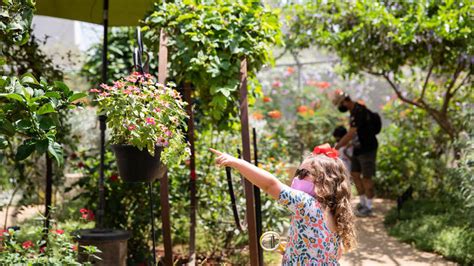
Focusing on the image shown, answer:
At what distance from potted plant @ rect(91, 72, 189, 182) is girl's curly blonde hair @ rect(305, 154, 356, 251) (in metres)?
0.61

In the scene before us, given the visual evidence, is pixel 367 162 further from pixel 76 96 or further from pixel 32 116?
pixel 32 116

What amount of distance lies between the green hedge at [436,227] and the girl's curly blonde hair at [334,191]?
272 cm

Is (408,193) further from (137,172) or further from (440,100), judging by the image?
(137,172)

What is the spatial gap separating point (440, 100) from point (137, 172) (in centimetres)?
687

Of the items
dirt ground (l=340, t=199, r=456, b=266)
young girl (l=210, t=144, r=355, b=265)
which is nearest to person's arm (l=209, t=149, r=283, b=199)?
young girl (l=210, t=144, r=355, b=265)

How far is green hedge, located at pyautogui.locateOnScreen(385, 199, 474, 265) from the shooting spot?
5307 millimetres

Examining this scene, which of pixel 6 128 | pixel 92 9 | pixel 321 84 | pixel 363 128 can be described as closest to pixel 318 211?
pixel 6 128

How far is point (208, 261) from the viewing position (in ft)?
15.4

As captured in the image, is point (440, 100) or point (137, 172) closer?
point (137, 172)

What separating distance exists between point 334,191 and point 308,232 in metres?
0.21

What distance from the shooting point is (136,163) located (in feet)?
9.54

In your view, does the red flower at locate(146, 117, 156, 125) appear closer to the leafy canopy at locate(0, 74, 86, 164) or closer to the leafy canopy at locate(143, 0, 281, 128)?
the leafy canopy at locate(0, 74, 86, 164)

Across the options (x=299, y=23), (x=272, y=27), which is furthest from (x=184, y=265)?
(x=299, y=23)

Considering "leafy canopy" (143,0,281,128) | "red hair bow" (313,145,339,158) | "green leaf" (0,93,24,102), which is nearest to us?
"green leaf" (0,93,24,102)
